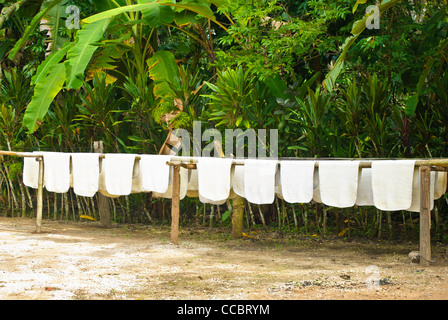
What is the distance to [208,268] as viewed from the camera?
4.27 metres

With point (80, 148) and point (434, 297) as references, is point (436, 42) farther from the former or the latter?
point (80, 148)

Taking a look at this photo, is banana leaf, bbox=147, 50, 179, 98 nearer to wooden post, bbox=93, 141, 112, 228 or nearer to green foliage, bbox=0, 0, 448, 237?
green foliage, bbox=0, 0, 448, 237

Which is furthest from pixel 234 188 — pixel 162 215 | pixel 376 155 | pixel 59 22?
pixel 59 22

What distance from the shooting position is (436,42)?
5348mm

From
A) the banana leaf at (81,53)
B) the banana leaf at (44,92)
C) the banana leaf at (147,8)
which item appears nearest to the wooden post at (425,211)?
the banana leaf at (147,8)

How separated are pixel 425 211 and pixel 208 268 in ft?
5.87

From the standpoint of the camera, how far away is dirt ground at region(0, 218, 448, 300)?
11.4 feet

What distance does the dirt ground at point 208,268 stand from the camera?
3480 mm

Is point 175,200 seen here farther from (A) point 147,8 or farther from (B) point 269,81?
(A) point 147,8
